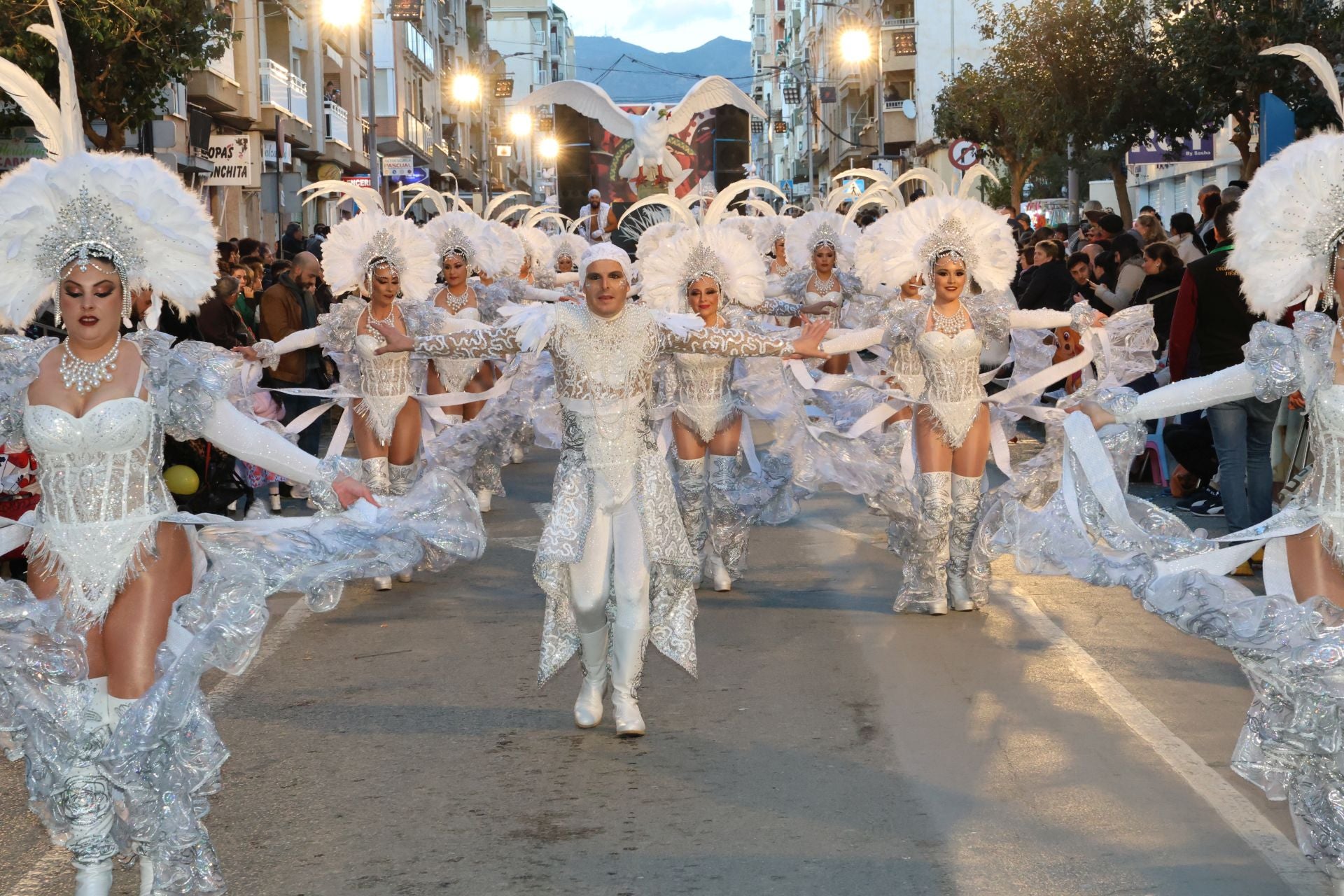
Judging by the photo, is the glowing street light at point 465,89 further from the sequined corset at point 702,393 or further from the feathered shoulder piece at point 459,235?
the sequined corset at point 702,393

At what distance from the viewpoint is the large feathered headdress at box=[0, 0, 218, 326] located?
5.29 metres

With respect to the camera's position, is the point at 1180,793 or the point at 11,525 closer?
the point at 11,525

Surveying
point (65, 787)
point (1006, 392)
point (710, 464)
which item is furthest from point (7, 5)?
point (65, 787)

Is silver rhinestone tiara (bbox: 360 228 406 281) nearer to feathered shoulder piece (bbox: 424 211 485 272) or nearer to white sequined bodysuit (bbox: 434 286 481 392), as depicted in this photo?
white sequined bodysuit (bbox: 434 286 481 392)

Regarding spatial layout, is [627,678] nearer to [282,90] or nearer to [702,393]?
[702,393]

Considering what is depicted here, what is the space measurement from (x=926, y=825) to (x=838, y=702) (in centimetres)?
179

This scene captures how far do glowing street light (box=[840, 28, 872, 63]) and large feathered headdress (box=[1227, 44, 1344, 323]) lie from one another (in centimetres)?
3915

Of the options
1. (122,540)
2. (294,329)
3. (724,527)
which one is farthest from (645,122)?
(122,540)

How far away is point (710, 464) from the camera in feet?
35.7

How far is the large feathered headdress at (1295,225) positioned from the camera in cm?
530

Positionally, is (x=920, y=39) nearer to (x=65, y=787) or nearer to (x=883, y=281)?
(x=883, y=281)

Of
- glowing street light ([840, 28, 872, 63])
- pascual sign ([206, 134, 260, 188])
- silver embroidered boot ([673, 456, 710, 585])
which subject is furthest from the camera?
glowing street light ([840, 28, 872, 63])

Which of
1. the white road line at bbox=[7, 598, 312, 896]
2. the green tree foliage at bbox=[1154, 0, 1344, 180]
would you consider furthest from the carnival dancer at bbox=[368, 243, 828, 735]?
the green tree foliage at bbox=[1154, 0, 1344, 180]

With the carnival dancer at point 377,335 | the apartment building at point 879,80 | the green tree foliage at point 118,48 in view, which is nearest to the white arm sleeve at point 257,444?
the carnival dancer at point 377,335
